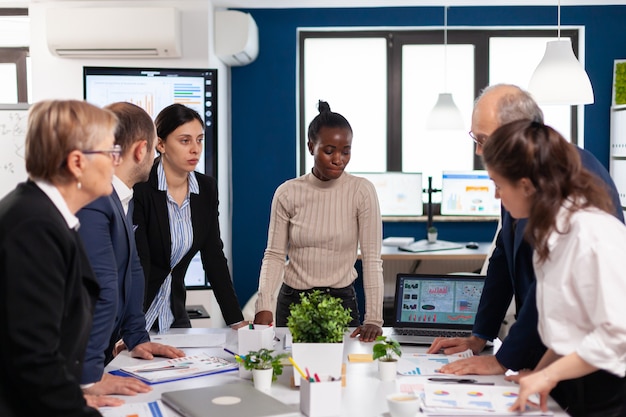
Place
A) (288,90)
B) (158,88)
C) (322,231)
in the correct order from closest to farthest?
1. (322,231)
2. (158,88)
3. (288,90)

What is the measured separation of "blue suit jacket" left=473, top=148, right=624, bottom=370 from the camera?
190 cm

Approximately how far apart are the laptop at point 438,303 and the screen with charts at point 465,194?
3771 mm

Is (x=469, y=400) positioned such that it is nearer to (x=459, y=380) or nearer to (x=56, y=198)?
(x=459, y=380)

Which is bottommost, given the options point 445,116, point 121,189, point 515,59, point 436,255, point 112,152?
point 436,255

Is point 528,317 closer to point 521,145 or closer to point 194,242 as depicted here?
point 521,145

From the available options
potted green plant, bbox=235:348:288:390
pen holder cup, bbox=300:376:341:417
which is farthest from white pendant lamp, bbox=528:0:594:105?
pen holder cup, bbox=300:376:341:417

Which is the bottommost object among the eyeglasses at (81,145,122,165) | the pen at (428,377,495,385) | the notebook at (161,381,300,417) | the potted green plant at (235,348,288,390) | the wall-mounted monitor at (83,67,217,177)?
the pen at (428,377,495,385)

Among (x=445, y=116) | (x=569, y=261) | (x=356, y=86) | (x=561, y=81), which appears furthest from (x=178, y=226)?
(x=356, y=86)

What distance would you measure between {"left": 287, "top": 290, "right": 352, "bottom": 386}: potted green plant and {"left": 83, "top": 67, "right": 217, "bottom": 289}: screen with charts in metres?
3.29

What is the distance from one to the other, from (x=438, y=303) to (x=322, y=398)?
85cm

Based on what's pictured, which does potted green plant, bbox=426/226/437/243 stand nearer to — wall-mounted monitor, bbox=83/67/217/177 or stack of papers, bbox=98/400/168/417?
wall-mounted monitor, bbox=83/67/217/177

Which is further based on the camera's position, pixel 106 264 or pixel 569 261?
pixel 106 264

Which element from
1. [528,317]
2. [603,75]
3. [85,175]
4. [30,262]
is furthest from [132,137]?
[603,75]

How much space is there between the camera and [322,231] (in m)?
2.79
